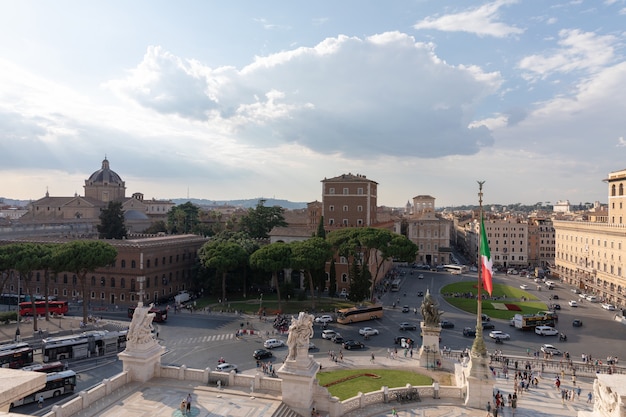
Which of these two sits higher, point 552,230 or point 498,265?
point 552,230

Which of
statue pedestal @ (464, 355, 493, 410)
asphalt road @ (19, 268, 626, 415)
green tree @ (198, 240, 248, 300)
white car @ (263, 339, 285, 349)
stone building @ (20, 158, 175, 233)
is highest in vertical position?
stone building @ (20, 158, 175, 233)

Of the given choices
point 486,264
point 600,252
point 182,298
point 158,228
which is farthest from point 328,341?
point 158,228

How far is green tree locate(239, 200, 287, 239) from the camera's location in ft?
270

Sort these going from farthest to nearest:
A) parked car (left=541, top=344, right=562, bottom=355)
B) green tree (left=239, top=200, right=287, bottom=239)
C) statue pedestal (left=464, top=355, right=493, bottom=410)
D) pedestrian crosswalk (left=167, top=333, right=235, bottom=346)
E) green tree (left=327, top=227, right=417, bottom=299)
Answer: green tree (left=239, top=200, right=287, bottom=239), green tree (left=327, top=227, right=417, bottom=299), pedestrian crosswalk (left=167, top=333, right=235, bottom=346), parked car (left=541, top=344, right=562, bottom=355), statue pedestal (left=464, top=355, right=493, bottom=410)

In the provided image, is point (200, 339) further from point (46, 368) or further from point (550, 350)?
point (550, 350)

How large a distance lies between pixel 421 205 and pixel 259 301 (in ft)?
273

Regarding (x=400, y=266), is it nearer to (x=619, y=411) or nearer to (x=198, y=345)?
(x=198, y=345)

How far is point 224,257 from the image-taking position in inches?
2188

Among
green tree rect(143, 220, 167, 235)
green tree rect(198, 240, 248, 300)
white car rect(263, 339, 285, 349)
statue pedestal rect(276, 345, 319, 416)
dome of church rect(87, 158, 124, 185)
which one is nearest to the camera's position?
statue pedestal rect(276, 345, 319, 416)

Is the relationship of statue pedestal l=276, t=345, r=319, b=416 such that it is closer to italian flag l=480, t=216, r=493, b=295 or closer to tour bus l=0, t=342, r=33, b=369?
italian flag l=480, t=216, r=493, b=295

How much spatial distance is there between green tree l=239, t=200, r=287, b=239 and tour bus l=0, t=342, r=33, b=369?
50333 mm

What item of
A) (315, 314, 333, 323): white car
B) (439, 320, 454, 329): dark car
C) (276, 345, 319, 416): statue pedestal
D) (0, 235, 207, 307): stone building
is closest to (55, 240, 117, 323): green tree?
(0, 235, 207, 307): stone building

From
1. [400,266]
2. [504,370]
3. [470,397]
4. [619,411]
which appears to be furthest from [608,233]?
[619,411]

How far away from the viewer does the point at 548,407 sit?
25.7 metres
